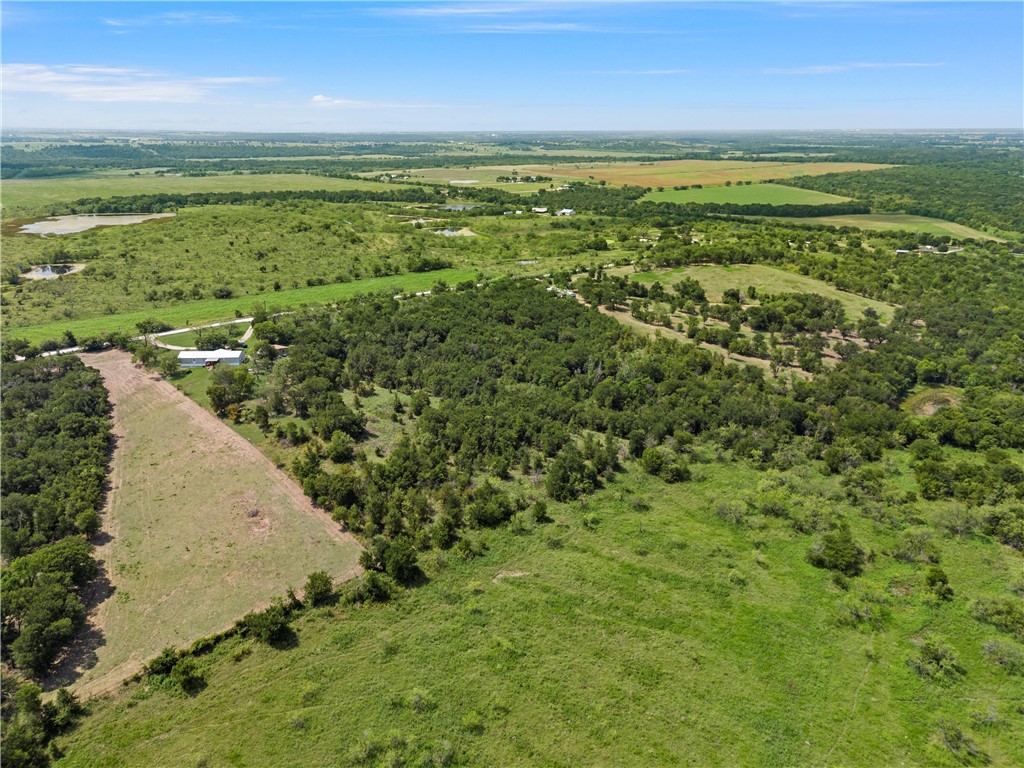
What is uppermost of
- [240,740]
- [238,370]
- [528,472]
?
[238,370]

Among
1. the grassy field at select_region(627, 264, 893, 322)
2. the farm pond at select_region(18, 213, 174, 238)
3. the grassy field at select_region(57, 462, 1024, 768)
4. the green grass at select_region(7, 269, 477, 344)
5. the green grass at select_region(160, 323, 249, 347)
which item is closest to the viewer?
the grassy field at select_region(57, 462, 1024, 768)

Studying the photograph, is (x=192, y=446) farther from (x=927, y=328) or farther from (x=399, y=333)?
(x=927, y=328)

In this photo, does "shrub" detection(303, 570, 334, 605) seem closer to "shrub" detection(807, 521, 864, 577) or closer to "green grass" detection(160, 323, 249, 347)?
"shrub" detection(807, 521, 864, 577)

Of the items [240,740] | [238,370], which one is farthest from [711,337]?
[240,740]

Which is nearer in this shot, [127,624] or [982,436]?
[127,624]

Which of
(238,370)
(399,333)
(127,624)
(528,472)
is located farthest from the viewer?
(399,333)

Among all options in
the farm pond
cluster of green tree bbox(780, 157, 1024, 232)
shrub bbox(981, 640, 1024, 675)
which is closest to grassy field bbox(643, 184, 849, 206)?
cluster of green tree bbox(780, 157, 1024, 232)
